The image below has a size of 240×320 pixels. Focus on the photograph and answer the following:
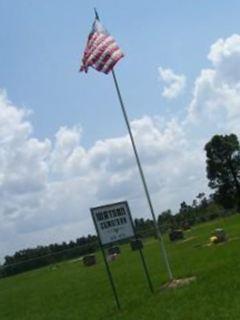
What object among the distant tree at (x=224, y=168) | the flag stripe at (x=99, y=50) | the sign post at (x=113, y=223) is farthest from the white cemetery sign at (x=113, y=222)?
the distant tree at (x=224, y=168)

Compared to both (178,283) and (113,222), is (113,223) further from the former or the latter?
(178,283)

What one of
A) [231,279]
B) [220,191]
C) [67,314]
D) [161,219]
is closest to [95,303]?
[67,314]

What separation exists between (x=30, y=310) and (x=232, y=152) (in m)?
71.7

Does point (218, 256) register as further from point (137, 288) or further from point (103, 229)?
point (103, 229)

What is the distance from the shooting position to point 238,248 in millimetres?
27344

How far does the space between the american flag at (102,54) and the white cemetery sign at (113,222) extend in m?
3.75

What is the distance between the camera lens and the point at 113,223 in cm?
1916

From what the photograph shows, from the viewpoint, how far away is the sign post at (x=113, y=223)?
18.7 meters

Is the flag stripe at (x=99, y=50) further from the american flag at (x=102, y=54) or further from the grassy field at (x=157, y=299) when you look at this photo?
the grassy field at (x=157, y=299)

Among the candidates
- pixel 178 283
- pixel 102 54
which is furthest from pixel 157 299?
pixel 102 54

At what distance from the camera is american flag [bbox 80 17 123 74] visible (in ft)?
64.9

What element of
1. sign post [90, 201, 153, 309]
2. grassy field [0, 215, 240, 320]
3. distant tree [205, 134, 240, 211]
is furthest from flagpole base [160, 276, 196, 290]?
distant tree [205, 134, 240, 211]

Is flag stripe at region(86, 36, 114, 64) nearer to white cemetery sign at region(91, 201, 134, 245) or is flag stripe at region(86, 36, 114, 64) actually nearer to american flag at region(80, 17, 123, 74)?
american flag at region(80, 17, 123, 74)

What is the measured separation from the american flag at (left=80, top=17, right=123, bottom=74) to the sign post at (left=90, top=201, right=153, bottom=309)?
375 cm
